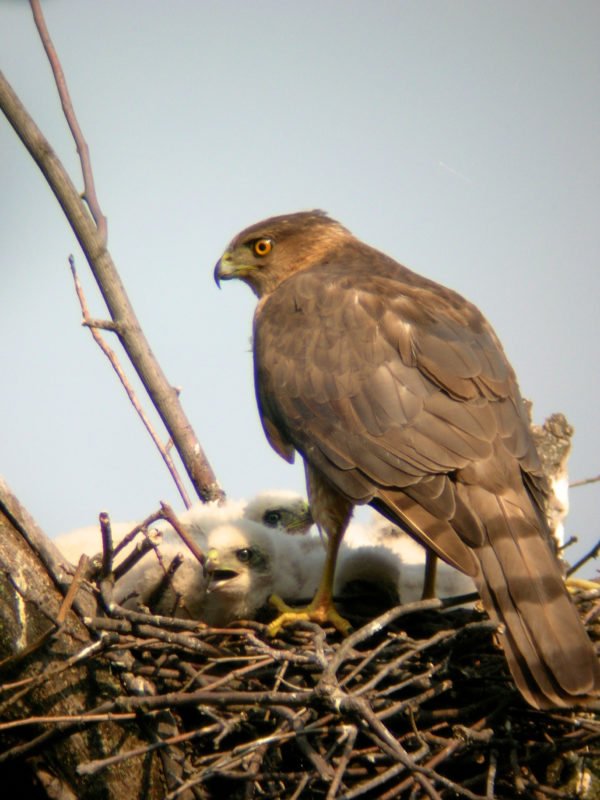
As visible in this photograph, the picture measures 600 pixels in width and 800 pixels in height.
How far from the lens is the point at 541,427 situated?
4371 millimetres

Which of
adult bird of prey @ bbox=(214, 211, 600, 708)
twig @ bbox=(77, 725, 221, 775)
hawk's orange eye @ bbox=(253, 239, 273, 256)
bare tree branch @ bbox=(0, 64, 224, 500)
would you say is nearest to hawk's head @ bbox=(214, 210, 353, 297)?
hawk's orange eye @ bbox=(253, 239, 273, 256)

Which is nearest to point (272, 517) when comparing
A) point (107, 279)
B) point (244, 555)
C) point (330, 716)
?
point (244, 555)

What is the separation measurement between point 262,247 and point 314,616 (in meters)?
2.17

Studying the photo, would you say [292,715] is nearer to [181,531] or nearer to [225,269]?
[181,531]

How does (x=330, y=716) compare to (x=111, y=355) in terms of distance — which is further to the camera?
(x=111, y=355)

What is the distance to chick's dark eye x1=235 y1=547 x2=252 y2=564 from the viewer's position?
3840 millimetres

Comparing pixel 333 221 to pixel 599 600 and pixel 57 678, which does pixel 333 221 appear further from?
pixel 57 678

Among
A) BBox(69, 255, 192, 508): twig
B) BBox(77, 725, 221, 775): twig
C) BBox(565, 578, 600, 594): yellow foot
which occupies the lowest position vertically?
BBox(565, 578, 600, 594): yellow foot

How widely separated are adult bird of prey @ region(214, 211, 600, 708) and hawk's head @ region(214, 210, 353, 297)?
491mm

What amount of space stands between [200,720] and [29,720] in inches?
30.1

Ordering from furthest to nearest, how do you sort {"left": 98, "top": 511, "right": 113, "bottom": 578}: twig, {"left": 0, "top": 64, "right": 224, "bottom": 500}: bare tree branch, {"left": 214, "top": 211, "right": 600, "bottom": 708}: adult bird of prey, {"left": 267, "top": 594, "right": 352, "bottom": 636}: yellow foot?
1. {"left": 0, "top": 64, "right": 224, "bottom": 500}: bare tree branch
2. {"left": 267, "top": 594, "right": 352, "bottom": 636}: yellow foot
3. {"left": 214, "top": 211, "right": 600, "bottom": 708}: adult bird of prey
4. {"left": 98, "top": 511, "right": 113, "bottom": 578}: twig

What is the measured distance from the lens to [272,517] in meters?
4.86

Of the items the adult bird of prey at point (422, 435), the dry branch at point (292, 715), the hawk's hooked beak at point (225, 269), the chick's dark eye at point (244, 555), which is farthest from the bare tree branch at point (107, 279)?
the dry branch at point (292, 715)

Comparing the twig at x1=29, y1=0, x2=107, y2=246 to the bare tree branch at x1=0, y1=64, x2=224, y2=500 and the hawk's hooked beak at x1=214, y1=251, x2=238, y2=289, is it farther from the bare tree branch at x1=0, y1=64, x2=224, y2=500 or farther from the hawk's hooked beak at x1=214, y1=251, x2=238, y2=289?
the hawk's hooked beak at x1=214, y1=251, x2=238, y2=289
